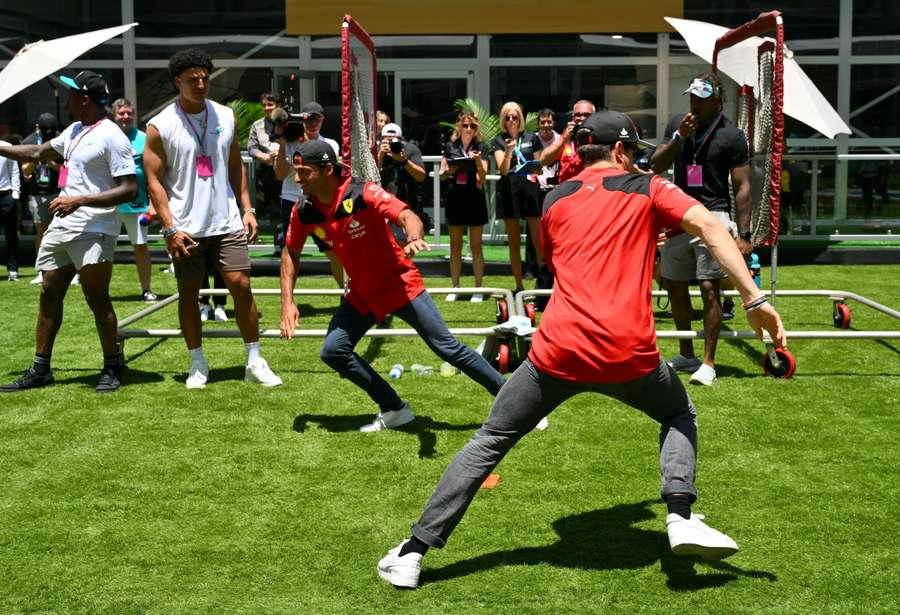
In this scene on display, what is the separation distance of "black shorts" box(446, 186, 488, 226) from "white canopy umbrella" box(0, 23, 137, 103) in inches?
147

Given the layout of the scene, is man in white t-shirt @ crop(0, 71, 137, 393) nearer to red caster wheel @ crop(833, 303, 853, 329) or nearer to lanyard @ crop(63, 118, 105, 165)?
lanyard @ crop(63, 118, 105, 165)

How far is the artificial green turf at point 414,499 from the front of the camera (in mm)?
4527

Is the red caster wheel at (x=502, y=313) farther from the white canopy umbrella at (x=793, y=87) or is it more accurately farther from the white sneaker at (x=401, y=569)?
the white sneaker at (x=401, y=569)

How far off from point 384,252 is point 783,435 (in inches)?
103

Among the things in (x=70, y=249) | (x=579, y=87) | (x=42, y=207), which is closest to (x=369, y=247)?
(x=70, y=249)

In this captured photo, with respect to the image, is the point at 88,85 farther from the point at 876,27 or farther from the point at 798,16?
the point at 876,27

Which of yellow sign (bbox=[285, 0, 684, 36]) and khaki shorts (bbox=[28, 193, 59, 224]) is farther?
yellow sign (bbox=[285, 0, 684, 36])

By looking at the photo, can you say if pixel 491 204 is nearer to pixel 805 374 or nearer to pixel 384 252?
pixel 805 374

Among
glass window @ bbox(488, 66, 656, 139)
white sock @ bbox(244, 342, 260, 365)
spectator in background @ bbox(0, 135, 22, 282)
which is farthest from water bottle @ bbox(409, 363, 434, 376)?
glass window @ bbox(488, 66, 656, 139)

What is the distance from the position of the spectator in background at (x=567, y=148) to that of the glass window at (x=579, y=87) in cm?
902

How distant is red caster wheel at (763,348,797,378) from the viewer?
823 cm

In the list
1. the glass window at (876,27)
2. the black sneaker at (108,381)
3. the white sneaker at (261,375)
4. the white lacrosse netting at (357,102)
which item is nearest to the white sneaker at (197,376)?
the white sneaker at (261,375)

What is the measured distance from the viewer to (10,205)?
1404 centimetres

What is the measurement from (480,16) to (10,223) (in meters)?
7.67
